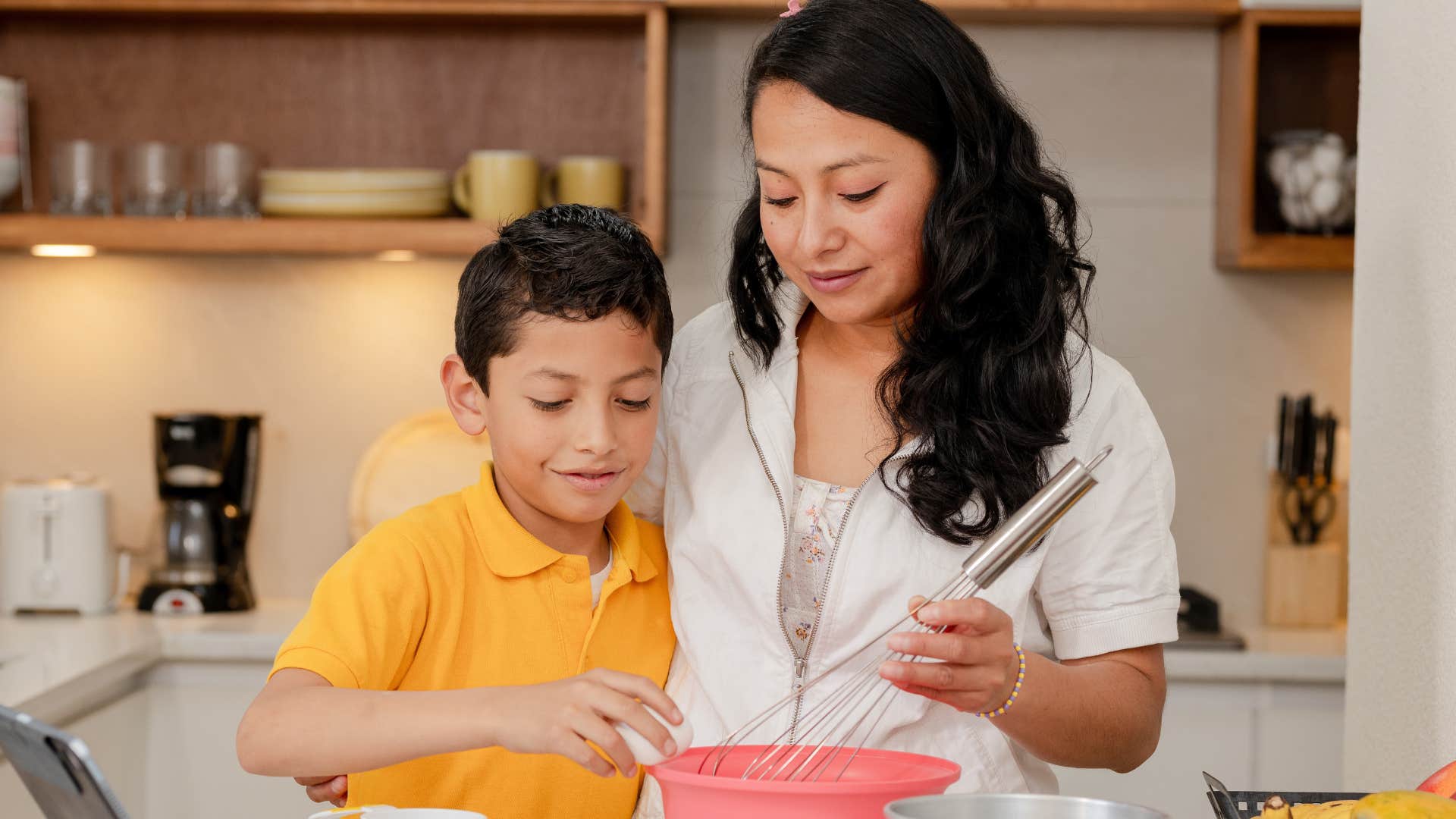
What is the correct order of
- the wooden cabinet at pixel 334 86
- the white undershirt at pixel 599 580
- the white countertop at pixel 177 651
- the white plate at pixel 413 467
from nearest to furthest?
1. the white undershirt at pixel 599 580
2. the white countertop at pixel 177 651
3. the white plate at pixel 413 467
4. the wooden cabinet at pixel 334 86

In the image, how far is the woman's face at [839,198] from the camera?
107 centimetres

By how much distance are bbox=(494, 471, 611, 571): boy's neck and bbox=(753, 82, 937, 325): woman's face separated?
0.91 ft

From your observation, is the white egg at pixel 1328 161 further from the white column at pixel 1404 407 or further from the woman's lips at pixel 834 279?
→ the woman's lips at pixel 834 279

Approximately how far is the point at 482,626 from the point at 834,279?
0.39 metres

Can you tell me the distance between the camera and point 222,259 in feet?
8.66

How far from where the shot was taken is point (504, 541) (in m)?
1.13

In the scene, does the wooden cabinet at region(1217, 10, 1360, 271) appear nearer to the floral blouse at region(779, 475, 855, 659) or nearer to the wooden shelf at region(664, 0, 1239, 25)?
the wooden shelf at region(664, 0, 1239, 25)

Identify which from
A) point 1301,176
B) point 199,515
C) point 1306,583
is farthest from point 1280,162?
point 199,515

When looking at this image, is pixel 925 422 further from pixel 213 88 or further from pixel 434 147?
pixel 213 88

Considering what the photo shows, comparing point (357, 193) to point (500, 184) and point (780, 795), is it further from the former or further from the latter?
point (780, 795)

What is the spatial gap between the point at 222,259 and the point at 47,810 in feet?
6.86

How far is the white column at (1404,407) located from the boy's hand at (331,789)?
85 centimetres

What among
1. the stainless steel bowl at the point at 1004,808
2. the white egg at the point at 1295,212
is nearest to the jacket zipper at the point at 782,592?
the stainless steel bowl at the point at 1004,808

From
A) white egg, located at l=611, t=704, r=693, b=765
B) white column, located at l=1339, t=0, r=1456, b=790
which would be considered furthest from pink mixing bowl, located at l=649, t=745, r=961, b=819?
white column, located at l=1339, t=0, r=1456, b=790
